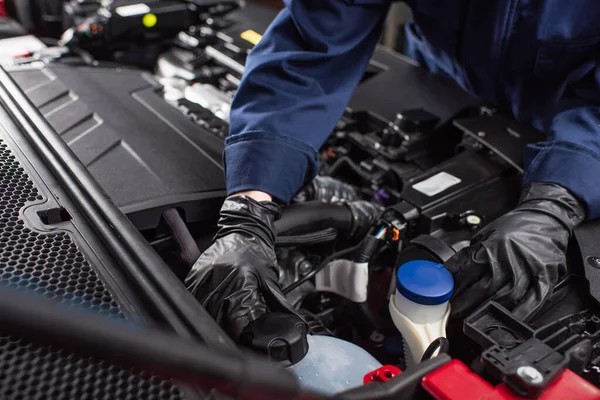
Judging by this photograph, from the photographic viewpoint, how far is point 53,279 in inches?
25.4

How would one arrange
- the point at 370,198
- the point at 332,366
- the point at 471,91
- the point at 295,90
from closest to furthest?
the point at 332,366 → the point at 295,90 → the point at 370,198 → the point at 471,91

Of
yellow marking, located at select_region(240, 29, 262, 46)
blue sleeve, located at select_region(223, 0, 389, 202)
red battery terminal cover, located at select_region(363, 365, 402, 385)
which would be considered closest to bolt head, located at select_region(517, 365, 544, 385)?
red battery terminal cover, located at select_region(363, 365, 402, 385)

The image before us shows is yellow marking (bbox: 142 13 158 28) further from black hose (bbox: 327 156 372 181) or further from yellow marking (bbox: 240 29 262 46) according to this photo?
black hose (bbox: 327 156 372 181)

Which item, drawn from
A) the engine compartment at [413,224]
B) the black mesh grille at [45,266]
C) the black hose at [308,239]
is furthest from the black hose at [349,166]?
the black mesh grille at [45,266]

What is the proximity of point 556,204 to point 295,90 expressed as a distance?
54 cm

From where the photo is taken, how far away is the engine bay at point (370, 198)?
84 cm

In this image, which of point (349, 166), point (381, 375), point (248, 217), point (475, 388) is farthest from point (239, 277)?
point (349, 166)

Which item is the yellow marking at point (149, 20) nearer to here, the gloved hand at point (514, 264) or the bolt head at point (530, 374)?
the gloved hand at point (514, 264)

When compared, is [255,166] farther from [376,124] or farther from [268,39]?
[376,124]

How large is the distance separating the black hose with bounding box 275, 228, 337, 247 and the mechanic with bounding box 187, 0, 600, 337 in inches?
2.0

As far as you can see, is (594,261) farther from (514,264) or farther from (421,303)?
(421,303)

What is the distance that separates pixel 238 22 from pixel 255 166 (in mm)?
1037

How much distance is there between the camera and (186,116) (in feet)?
4.53

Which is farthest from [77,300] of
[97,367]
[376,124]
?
[376,124]
